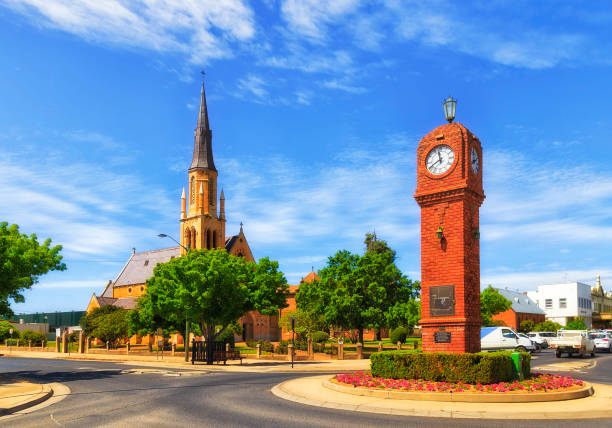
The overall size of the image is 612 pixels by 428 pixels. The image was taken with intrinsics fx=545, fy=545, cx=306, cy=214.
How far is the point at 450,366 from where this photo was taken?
1541 cm

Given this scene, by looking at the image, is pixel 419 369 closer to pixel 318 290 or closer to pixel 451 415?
pixel 451 415

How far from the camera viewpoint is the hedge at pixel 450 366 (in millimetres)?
15117

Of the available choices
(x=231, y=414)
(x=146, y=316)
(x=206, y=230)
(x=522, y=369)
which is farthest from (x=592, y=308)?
(x=231, y=414)

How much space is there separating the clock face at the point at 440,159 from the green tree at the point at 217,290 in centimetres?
1746

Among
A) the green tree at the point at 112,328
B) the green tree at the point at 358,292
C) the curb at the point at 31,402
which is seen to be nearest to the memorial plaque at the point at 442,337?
the curb at the point at 31,402

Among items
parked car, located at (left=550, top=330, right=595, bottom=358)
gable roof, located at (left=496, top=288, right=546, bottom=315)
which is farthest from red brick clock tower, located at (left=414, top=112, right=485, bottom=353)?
gable roof, located at (left=496, top=288, right=546, bottom=315)

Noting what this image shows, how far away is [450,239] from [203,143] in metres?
71.1

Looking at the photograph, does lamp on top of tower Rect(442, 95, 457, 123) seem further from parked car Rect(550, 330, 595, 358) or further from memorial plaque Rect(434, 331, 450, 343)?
parked car Rect(550, 330, 595, 358)

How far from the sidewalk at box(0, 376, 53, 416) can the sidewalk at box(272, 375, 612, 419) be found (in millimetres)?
6989

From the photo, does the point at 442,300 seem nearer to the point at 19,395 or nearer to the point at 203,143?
the point at 19,395

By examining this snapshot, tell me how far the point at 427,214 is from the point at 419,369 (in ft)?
15.9

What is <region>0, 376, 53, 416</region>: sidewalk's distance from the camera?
45.4 feet

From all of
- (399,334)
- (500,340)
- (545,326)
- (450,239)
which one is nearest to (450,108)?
(450,239)

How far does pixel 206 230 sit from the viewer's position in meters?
81.7
